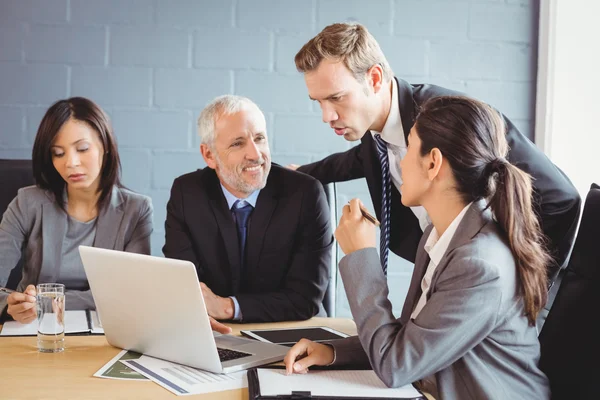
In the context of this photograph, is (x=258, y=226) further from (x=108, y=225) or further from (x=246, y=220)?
(x=108, y=225)

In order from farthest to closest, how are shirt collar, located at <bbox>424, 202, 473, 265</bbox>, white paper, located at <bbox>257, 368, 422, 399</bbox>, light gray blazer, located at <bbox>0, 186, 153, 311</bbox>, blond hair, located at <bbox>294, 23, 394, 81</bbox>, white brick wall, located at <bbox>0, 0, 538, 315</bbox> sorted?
1. white brick wall, located at <bbox>0, 0, 538, 315</bbox>
2. light gray blazer, located at <bbox>0, 186, 153, 311</bbox>
3. blond hair, located at <bbox>294, 23, 394, 81</bbox>
4. shirt collar, located at <bbox>424, 202, 473, 265</bbox>
5. white paper, located at <bbox>257, 368, 422, 399</bbox>

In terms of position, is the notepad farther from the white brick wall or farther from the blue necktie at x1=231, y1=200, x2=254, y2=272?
the white brick wall

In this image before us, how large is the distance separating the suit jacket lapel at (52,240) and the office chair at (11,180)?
196 mm

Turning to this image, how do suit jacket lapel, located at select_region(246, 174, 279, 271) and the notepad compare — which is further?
suit jacket lapel, located at select_region(246, 174, 279, 271)

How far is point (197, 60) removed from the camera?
2684 mm

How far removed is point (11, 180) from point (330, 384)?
1.50 meters

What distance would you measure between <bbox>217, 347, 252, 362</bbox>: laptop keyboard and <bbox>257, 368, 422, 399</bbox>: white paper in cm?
10

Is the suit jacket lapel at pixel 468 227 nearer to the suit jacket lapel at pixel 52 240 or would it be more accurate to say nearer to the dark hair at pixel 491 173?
the dark hair at pixel 491 173

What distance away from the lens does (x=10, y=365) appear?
4.49 feet

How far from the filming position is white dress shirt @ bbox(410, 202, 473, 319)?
4.60 ft

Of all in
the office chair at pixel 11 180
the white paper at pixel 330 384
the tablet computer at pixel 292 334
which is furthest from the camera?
the office chair at pixel 11 180

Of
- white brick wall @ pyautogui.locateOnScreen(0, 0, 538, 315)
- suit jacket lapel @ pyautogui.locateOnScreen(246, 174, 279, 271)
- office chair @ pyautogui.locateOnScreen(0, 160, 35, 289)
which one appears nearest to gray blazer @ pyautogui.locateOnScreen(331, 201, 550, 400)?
suit jacket lapel @ pyautogui.locateOnScreen(246, 174, 279, 271)

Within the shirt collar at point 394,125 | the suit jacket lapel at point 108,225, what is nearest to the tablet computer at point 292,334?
the shirt collar at point 394,125

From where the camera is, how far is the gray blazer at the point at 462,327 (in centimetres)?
124
